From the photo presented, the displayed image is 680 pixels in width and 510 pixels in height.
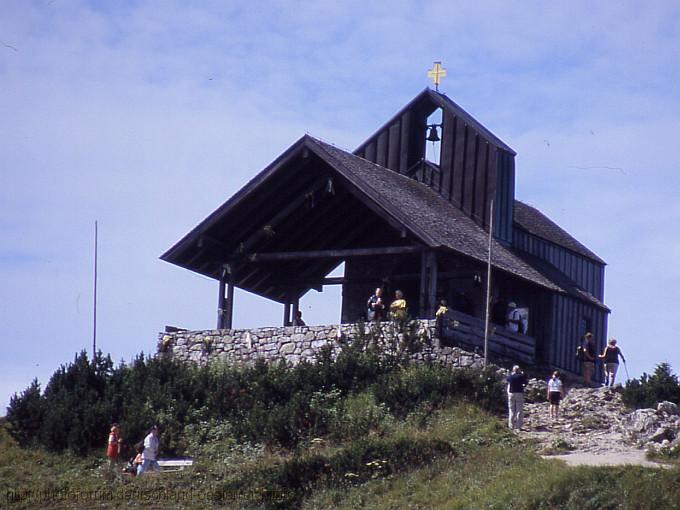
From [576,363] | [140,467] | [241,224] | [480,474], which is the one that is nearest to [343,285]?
[241,224]

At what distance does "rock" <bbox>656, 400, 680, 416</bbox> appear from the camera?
30.3 m

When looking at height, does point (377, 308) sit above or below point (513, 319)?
below

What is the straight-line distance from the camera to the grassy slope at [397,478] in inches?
973

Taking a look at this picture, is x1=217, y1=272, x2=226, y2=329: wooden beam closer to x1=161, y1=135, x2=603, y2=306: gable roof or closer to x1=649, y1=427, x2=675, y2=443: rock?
x1=161, y1=135, x2=603, y2=306: gable roof

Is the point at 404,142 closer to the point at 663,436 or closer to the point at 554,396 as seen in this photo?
the point at 554,396

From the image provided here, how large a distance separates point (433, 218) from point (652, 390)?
27.8ft

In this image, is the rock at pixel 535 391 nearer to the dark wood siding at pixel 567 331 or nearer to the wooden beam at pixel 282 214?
the dark wood siding at pixel 567 331

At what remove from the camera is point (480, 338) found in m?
35.7

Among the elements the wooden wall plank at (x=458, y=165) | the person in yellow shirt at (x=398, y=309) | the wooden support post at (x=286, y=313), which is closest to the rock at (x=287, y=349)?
the person in yellow shirt at (x=398, y=309)

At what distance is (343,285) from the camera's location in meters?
41.1

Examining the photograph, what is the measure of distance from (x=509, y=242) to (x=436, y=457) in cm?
1485

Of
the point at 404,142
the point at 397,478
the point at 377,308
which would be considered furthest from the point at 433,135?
the point at 397,478

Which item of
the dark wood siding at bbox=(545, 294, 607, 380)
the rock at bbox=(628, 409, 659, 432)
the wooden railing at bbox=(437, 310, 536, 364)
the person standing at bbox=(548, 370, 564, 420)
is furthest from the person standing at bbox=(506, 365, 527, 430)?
the dark wood siding at bbox=(545, 294, 607, 380)

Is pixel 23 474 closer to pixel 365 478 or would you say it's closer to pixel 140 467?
pixel 140 467
